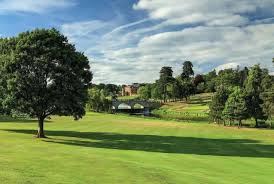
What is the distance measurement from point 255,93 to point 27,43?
6672cm

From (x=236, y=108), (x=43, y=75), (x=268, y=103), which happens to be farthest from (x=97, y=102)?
(x=43, y=75)

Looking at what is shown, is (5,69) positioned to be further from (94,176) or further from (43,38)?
(94,176)

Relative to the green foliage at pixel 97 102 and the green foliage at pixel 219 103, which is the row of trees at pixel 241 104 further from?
the green foliage at pixel 97 102

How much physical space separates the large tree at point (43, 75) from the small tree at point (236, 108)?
172 ft

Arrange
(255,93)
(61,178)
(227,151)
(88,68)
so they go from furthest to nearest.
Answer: (255,93) → (88,68) → (227,151) → (61,178)

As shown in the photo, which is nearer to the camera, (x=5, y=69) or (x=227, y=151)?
(x=227, y=151)

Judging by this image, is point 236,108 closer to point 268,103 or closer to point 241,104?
point 241,104

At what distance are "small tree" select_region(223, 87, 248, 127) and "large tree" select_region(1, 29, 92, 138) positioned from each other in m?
52.3

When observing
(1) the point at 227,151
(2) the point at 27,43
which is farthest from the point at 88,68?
(1) the point at 227,151

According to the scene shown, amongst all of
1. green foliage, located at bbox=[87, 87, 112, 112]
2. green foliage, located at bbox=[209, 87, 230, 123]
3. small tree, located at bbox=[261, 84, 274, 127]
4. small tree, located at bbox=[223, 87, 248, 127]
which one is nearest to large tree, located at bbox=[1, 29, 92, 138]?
small tree, located at bbox=[223, 87, 248, 127]

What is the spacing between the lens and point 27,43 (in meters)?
48.9

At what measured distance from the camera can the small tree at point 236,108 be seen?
9400 centimetres

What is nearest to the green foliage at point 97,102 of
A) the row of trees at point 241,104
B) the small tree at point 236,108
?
the row of trees at point 241,104

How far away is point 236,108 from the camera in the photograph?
94312 mm
